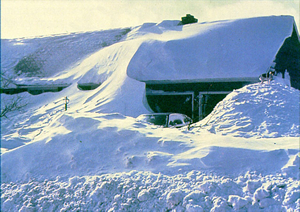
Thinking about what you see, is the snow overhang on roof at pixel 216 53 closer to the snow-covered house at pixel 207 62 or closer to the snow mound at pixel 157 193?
the snow-covered house at pixel 207 62

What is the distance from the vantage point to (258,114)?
7.99m

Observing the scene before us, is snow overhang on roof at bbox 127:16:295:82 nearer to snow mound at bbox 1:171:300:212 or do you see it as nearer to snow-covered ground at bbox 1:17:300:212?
snow-covered ground at bbox 1:17:300:212

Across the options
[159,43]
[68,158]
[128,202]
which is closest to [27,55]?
[159,43]

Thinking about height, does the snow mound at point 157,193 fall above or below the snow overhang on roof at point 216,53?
below

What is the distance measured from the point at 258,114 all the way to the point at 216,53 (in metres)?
7.31

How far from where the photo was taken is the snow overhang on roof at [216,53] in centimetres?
1406

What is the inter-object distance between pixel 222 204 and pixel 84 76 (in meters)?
13.7

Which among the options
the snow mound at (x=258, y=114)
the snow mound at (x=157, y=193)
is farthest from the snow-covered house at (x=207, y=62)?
the snow mound at (x=157, y=193)

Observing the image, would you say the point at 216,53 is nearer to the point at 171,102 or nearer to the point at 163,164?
the point at 171,102

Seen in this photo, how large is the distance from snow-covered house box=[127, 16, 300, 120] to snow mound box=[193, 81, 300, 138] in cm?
462

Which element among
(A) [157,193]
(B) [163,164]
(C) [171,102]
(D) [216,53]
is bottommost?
(A) [157,193]

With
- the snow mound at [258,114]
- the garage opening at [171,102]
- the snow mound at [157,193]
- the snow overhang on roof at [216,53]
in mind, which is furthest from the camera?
the garage opening at [171,102]

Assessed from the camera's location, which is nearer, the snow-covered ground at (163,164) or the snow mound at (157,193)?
the snow mound at (157,193)

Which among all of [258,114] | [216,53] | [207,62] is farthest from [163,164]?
[216,53]
